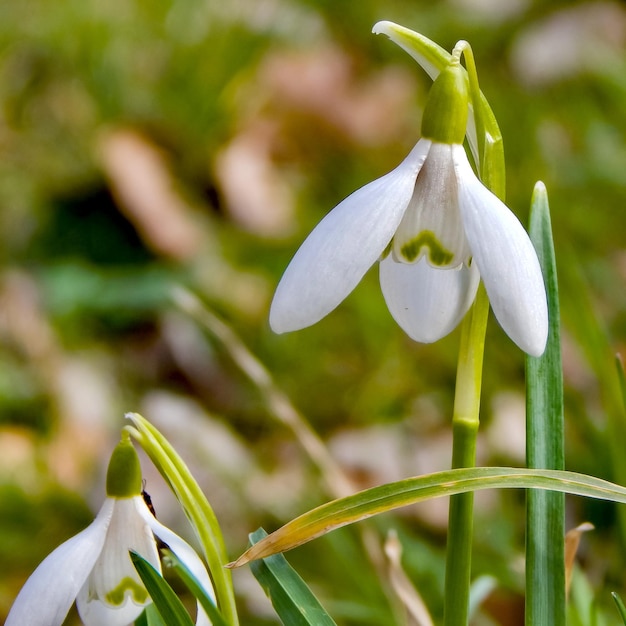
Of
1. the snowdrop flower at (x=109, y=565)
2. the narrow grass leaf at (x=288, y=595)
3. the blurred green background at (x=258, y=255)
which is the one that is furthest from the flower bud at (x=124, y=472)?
the blurred green background at (x=258, y=255)

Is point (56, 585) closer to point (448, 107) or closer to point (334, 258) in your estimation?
point (334, 258)

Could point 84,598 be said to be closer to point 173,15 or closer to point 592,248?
point 592,248

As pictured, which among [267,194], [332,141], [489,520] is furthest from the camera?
[332,141]

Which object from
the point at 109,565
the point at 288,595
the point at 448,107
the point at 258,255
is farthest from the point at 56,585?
the point at 258,255

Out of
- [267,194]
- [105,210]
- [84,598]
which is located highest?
[267,194]

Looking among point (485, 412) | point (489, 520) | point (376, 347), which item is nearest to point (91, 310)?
point (376, 347)

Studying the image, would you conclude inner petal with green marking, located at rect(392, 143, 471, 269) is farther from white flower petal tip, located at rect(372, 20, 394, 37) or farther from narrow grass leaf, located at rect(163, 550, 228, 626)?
narrow grass leaf, located at rect(163, 550, 228, 626)

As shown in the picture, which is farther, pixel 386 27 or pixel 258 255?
pixel 258 255
